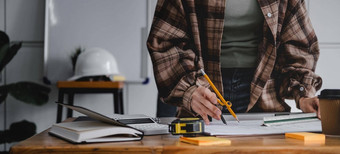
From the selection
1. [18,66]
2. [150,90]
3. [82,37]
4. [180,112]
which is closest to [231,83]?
[180,112]

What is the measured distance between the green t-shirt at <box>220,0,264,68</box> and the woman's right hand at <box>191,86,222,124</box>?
0.76 ft

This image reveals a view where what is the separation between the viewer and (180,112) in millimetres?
1355

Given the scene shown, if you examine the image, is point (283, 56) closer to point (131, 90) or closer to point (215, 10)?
point (215, 10)

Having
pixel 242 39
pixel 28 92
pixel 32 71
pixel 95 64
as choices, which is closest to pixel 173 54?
pixel 242 39

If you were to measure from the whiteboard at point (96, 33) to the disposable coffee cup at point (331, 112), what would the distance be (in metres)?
1.87

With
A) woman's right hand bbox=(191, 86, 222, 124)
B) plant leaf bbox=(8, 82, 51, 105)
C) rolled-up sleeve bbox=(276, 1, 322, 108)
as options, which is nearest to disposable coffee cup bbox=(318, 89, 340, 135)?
woman's right hand bbox=(191, 86, 222, 124)

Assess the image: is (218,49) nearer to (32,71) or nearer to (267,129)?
(267,129)

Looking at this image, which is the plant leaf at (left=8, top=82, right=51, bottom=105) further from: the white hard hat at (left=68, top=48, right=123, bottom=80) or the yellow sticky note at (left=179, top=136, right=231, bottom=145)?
the yellow sticky note at (left=179, top=136, right=231, bottom=145)

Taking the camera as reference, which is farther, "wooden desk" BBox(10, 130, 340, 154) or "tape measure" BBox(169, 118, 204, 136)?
"tape measure" BBox(169, 118, 204, 136)

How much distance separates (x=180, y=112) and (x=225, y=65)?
0.27m

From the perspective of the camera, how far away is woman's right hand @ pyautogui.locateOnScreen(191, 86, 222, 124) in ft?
3.61

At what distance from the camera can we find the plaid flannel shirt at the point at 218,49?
1.34 meters

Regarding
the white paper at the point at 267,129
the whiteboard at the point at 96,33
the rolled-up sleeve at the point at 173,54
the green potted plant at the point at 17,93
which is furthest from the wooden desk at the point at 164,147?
the green potted plant at the point at 17,93

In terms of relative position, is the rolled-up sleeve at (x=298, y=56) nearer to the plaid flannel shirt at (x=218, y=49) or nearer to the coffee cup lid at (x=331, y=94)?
the plaid flannel shirt at (x=218, y=49)
